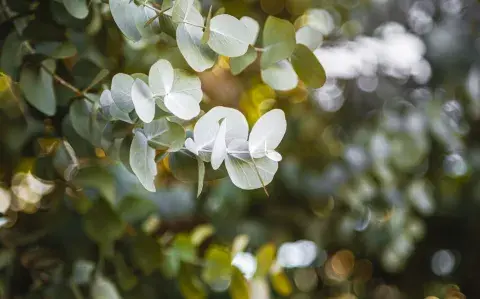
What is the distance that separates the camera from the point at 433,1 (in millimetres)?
874

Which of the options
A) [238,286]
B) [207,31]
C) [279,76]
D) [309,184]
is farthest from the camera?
[309,184]

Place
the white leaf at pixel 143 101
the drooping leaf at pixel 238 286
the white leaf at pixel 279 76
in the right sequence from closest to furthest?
1. the white leaf at pixel 143 101
2. the white leaf at pixel 279 76
3. the drooping leaf at pixel 238 286

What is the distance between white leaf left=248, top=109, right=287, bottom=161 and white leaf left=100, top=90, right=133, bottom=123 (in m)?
0.07

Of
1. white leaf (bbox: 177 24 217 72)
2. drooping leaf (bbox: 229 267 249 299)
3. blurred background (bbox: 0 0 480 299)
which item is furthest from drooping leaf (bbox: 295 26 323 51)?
drooping leaf (bbox: 229 267 249 299)

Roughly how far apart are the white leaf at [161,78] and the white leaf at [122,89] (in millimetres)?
13

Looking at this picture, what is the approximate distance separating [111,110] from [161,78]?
0.04 m

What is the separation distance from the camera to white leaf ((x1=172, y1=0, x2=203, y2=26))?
0.26 m

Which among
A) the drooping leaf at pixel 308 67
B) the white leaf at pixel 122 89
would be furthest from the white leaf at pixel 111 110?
the drooping leaf at pixel 308 67

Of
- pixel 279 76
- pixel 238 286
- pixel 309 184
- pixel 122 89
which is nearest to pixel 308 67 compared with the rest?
pixel 279 76

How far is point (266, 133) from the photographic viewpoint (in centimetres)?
28

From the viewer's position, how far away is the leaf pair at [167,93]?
258mm

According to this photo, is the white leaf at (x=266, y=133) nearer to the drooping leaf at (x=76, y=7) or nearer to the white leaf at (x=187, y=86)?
the white leaf at (x=187, y=86)

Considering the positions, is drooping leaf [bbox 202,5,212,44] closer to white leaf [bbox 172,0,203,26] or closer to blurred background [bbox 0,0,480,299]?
white leaf [bbox 172,0,203,26]

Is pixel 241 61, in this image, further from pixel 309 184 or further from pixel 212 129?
pixel 309 184
